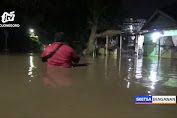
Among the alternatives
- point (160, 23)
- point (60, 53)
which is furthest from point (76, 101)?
point (160, 23)

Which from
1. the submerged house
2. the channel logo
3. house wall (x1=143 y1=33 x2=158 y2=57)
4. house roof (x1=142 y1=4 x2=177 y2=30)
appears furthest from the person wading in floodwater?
house wall (x1=143 y1=33 x2=158 y2=57)

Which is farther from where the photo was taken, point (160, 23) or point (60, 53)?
point (160, 23)

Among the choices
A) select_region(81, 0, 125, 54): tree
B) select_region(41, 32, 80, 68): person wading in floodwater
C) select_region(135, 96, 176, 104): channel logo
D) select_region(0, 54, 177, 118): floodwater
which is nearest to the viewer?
select_region(0, 54, 177, 118): floodwater

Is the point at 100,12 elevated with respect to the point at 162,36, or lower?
elevated

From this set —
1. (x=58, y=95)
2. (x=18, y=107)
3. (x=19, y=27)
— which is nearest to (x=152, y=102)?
(x=58, y=95)

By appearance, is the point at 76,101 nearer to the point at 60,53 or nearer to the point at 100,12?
the point at 60,53

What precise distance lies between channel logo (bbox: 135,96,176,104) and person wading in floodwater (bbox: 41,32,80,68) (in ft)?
15.2

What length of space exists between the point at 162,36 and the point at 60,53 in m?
17.9

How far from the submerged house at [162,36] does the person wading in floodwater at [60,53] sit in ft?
42.1

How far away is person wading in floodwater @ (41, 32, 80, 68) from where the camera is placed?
9.12 meters

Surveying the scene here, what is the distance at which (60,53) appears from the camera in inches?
358

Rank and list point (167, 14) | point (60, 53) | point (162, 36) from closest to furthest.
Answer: point (60, 53)
point (162, 36)
point (167, 14)

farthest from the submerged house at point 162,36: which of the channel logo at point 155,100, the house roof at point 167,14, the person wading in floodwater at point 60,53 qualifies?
the channel logo at point 155,100

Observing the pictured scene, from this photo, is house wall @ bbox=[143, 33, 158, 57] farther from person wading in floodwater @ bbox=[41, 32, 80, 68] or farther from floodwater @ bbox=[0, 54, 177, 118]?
floodwater @ bbox=[0, 54, 177, 118]
